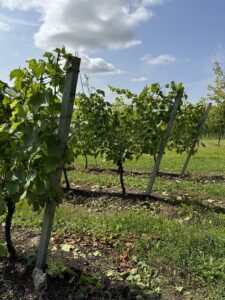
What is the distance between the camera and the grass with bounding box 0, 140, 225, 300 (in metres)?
4.00

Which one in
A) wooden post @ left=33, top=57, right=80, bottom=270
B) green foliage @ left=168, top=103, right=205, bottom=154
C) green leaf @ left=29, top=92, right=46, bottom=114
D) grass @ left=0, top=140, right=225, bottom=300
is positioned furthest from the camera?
green foliage @ left=168, top=103, right=205, bottom=154

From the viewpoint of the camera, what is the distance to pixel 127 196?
781 centimetres

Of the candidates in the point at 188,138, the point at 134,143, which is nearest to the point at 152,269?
the point at 134,143

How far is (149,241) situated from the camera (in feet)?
16.1

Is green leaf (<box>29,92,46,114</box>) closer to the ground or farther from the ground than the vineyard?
farther from the ground

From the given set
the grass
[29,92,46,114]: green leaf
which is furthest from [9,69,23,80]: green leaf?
the grass

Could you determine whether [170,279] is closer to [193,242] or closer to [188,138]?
[193,242]

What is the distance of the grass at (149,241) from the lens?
4.00m

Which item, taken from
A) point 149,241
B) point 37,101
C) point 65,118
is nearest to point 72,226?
point 149,241

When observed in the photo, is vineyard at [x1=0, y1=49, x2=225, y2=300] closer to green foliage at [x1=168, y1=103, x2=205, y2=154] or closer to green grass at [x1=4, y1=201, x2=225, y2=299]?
green grass at [x1=4, y1=201, x2=225, y2=299]

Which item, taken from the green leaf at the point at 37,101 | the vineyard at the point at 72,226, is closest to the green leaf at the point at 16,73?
the vineyard at the point at 72,226

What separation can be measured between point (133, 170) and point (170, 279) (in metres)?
8.91

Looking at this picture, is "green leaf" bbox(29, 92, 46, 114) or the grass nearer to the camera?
"green leaf" bbox(29, 92, 46, 114)

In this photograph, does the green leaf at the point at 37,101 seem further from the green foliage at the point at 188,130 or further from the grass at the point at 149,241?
the green foliage at the point at 188,130
